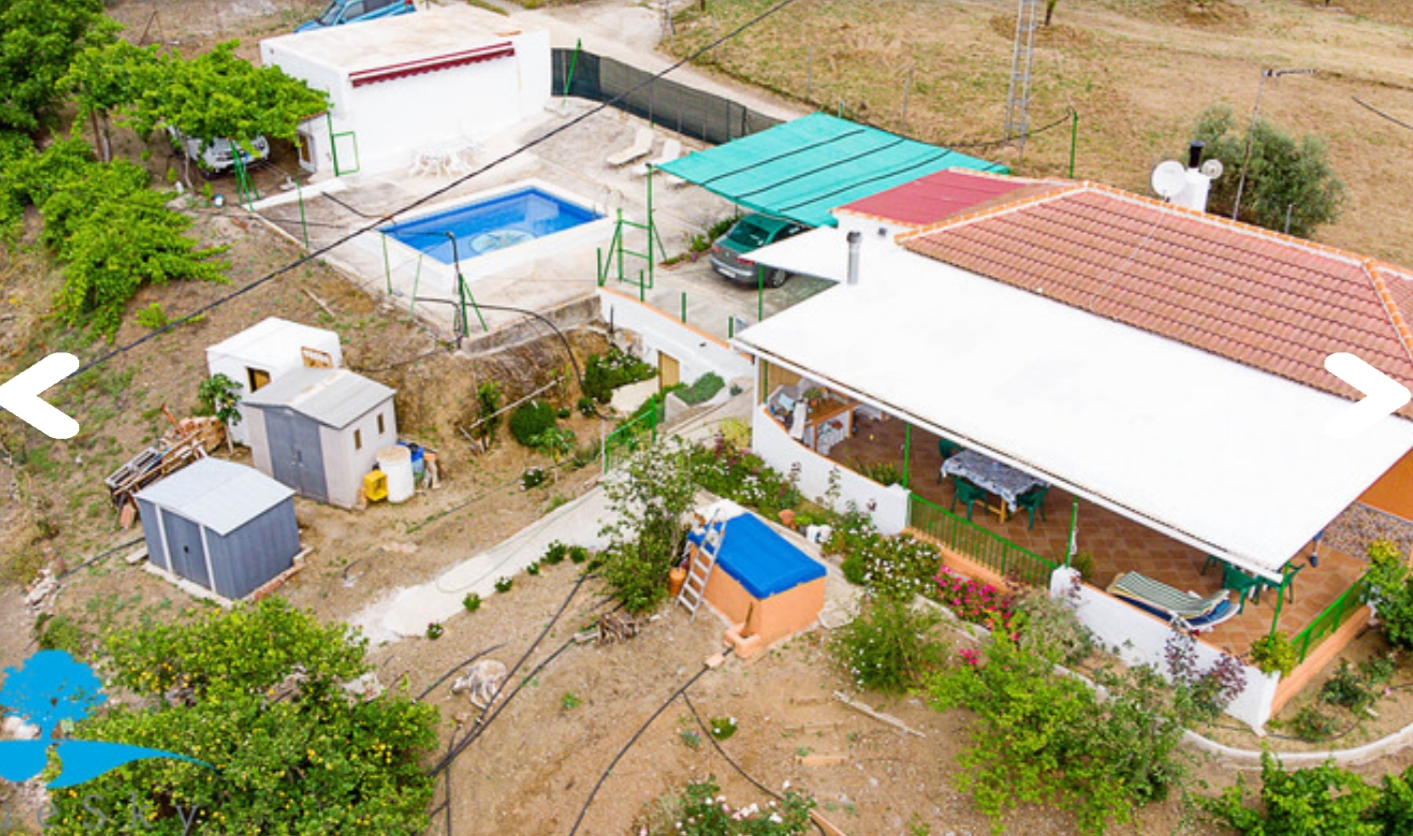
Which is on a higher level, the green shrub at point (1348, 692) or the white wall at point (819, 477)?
the white wall at point (819, 477)

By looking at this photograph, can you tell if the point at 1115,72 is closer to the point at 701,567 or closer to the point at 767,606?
the point at 701,567

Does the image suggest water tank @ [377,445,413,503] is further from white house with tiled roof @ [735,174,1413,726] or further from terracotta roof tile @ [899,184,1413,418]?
terracotta roof tile @ [899,184,1413,418]

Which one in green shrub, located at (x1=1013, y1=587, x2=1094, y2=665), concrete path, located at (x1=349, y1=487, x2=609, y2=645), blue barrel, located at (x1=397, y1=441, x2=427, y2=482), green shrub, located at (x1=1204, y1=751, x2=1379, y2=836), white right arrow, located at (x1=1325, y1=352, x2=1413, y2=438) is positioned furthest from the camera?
blue barrel, located at (x1=397, y1=441, x2=427, y2=482)

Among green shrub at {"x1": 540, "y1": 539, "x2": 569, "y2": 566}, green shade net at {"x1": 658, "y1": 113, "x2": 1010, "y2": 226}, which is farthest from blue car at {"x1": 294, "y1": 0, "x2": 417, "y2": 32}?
green shrub at {"x1": 540, "y1": 539, "x2": 569, "y2": 566}

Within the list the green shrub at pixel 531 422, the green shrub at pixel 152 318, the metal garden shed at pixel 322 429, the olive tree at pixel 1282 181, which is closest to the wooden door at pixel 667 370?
the green shrub at pixel 531 422

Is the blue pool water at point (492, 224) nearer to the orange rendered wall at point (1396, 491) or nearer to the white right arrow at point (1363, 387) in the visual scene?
the white right arrow at point (1363, 387)

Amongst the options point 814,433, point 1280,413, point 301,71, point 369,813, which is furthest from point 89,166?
point 1280,413
